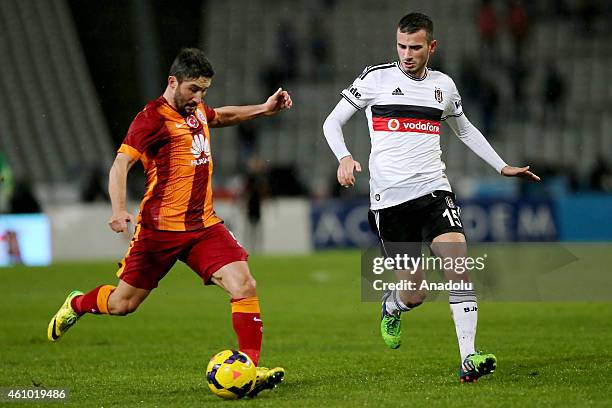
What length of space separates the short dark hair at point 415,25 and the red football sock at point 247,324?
6.56 ft

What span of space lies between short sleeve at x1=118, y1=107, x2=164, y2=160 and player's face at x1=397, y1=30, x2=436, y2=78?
1.66 metres

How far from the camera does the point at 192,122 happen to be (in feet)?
22.7

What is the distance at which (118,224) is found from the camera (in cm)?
632

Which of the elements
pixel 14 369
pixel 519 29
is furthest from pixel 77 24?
pixel 14 369

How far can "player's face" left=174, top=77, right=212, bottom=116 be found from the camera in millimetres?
6660

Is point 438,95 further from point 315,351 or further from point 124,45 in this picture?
point 124,45

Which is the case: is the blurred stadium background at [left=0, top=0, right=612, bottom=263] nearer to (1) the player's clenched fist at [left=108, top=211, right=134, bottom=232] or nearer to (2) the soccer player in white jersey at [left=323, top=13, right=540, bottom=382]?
(2) the soccer player in white jersey at [left=323, top=13, right=540, bottom=382]

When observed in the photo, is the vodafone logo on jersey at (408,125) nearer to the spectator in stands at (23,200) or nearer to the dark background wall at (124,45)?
the spectator in stands at (23,200)

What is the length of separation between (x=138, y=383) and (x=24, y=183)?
13.3m

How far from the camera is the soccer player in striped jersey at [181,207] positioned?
6656mm

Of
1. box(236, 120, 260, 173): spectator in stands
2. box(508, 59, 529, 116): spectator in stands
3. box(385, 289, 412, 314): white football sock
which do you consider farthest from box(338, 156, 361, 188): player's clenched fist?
box(508, 59, 529, 116): spectator in stands

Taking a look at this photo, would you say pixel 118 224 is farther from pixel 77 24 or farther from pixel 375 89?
pixel 77 24

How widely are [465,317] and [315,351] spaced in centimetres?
221

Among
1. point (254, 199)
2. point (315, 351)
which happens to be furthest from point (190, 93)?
point (254, 199)
